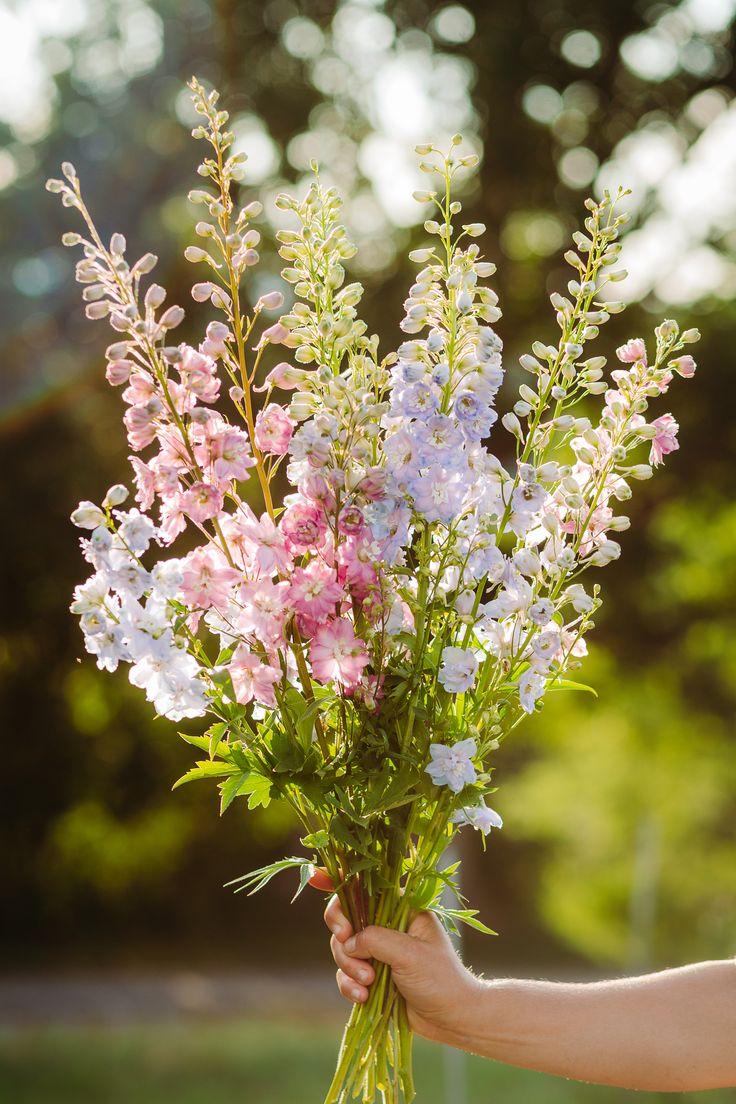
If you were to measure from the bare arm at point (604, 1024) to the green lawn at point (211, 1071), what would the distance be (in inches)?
167

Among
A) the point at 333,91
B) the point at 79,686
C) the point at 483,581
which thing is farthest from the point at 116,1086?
the point at 333,91

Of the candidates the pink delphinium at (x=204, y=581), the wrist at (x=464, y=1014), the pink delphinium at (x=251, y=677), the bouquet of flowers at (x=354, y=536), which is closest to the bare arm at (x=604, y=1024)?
the wrist at (x=464, y=1014)

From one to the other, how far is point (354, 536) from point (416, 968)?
0.57m

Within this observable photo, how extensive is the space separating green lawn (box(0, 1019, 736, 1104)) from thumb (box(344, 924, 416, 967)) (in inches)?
177

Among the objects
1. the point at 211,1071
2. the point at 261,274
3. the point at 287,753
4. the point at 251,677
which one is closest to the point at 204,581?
the point at 251,677

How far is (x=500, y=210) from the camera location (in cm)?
754

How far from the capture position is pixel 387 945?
4.77 feet

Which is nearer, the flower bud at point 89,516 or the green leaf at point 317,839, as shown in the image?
the flower bud at point 89,516

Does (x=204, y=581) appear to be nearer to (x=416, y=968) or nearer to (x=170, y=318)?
(x=170, y=318)

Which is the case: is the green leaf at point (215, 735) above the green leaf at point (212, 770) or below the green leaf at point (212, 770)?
above

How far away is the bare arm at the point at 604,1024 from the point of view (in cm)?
156

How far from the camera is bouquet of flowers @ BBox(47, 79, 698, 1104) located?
4.29 ft

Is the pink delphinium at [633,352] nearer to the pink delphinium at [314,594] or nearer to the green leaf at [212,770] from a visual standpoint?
the pink delphinium at [314,594]

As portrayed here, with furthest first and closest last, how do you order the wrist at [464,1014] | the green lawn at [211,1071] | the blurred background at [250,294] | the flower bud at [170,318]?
1. the blurred background at [250,294]
2. the green lawn at [211,1071]
3. the wrist at [464,1014]
4. the flower bud at [170,318]
